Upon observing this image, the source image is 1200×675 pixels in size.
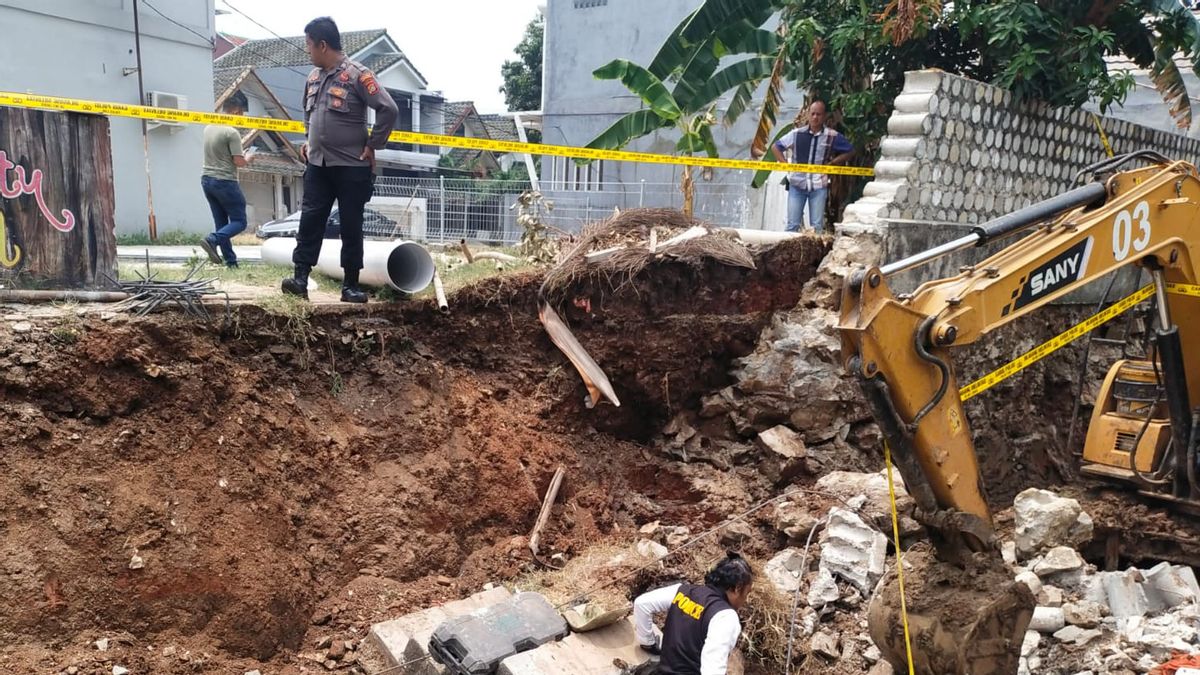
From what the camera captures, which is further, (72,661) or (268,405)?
(268,405)

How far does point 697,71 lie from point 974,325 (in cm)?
735

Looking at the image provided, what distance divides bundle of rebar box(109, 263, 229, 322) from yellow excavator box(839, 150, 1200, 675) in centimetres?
390

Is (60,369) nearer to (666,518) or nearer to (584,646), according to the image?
(584,646)

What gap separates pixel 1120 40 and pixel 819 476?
226 inches

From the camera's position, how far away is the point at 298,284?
5879mm

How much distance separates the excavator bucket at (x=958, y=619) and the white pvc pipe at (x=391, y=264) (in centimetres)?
386

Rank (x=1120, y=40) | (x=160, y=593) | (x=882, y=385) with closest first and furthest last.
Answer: (x=882, y=385) < (x=160, y=593) < (x=1120, y=40)

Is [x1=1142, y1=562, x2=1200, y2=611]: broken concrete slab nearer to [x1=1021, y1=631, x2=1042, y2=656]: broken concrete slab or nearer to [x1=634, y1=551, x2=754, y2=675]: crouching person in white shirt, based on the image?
[x1=1021, y1=631, x2=1042, y2=656]: broken concrete slab

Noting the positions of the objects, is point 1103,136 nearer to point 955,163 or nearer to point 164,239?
point 955,163

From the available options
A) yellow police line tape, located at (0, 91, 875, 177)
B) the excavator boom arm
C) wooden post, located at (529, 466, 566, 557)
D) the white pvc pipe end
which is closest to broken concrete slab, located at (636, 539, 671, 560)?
wooden post, located at (529, 466, 566, 557)

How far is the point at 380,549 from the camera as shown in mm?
5391

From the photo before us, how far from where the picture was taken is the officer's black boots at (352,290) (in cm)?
598

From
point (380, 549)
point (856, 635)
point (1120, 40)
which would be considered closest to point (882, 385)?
point (856, 635)

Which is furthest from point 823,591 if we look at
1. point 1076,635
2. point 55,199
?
point 55,199
